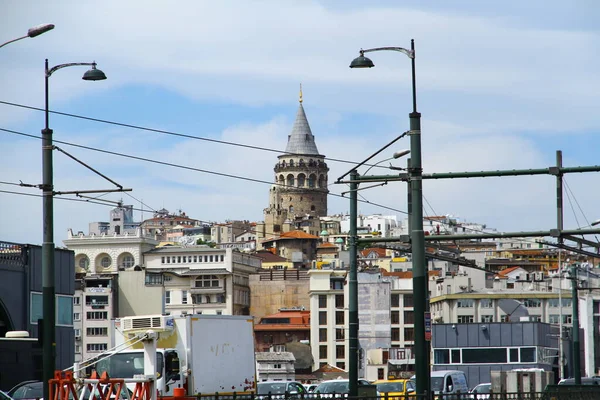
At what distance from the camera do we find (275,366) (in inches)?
4803

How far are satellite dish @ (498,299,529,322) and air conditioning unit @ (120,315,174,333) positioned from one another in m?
92.8

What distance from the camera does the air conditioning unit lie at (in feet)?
103

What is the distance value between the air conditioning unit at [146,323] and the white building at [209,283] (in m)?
119

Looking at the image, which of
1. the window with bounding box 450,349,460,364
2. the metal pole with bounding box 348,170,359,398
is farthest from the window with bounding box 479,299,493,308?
the metal pole with bounding box 348,170,359,398

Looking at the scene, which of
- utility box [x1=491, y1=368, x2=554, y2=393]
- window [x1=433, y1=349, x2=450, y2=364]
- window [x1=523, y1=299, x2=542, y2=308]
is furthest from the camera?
window [x1=523, y1=299, x2=542, y2=308]

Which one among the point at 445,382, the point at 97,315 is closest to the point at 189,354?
the point at 445,382

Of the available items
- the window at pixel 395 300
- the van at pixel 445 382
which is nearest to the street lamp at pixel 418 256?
the van at pixel 445 382

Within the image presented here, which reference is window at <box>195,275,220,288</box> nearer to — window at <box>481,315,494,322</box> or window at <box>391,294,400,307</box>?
window at <box>391,294,400,307</box>

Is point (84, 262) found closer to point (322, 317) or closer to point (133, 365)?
point (322, 317)

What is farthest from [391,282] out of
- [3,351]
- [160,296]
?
[3,351]

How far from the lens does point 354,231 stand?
35562 mm

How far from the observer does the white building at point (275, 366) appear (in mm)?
119750

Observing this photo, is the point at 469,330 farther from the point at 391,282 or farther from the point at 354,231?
the point at 354,231

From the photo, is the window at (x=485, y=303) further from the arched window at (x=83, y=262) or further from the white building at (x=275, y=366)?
the arched window at (x=83, y=262)
